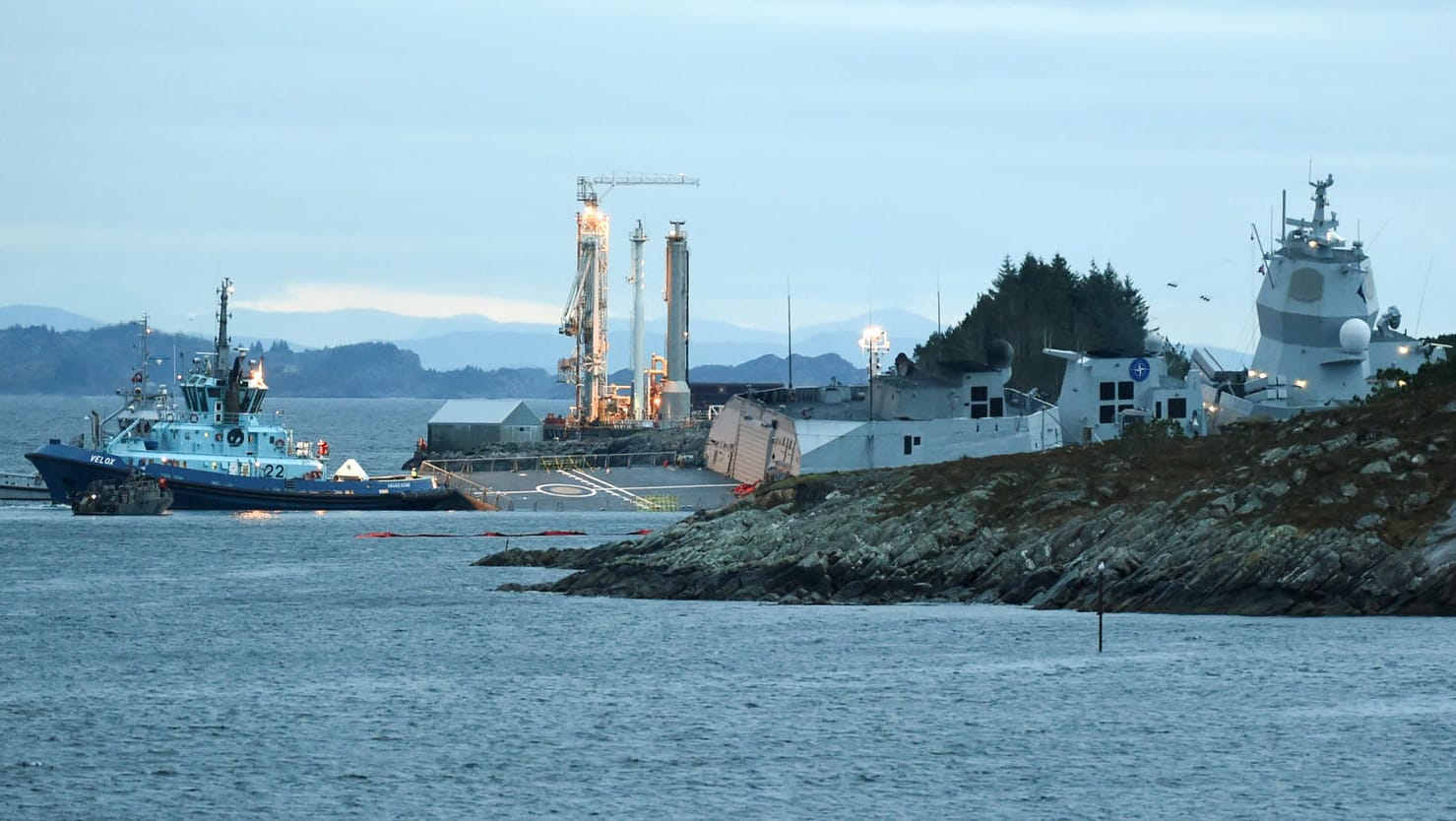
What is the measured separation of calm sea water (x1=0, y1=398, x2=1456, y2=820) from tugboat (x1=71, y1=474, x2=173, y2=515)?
125ft

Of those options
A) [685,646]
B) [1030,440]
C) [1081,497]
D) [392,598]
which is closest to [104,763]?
[685,646]

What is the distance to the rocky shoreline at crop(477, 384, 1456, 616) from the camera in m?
54.3

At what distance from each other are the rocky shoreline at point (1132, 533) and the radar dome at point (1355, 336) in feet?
94.0

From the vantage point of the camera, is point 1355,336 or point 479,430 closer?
point 1355,336

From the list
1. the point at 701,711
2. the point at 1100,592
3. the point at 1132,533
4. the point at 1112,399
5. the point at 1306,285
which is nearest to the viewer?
the point at 701,711

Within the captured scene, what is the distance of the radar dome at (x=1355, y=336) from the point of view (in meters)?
96.8

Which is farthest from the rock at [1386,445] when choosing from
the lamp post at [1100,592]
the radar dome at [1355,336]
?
the radar dome at [1355,336]

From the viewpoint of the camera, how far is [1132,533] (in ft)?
192

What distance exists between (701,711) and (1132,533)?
1816 centimetres

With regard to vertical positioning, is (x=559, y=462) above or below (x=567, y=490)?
above

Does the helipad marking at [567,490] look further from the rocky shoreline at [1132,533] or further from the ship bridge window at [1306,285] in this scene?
the rocky shoreline at [1132,533]

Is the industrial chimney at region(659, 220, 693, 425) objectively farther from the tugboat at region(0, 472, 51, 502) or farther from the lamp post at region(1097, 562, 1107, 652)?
the lamp post at region(1097, 562, 1107, 652)

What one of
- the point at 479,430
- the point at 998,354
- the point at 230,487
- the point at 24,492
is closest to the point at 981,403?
the point at 998,354

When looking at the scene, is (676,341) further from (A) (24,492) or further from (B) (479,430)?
(A) (24,492)
